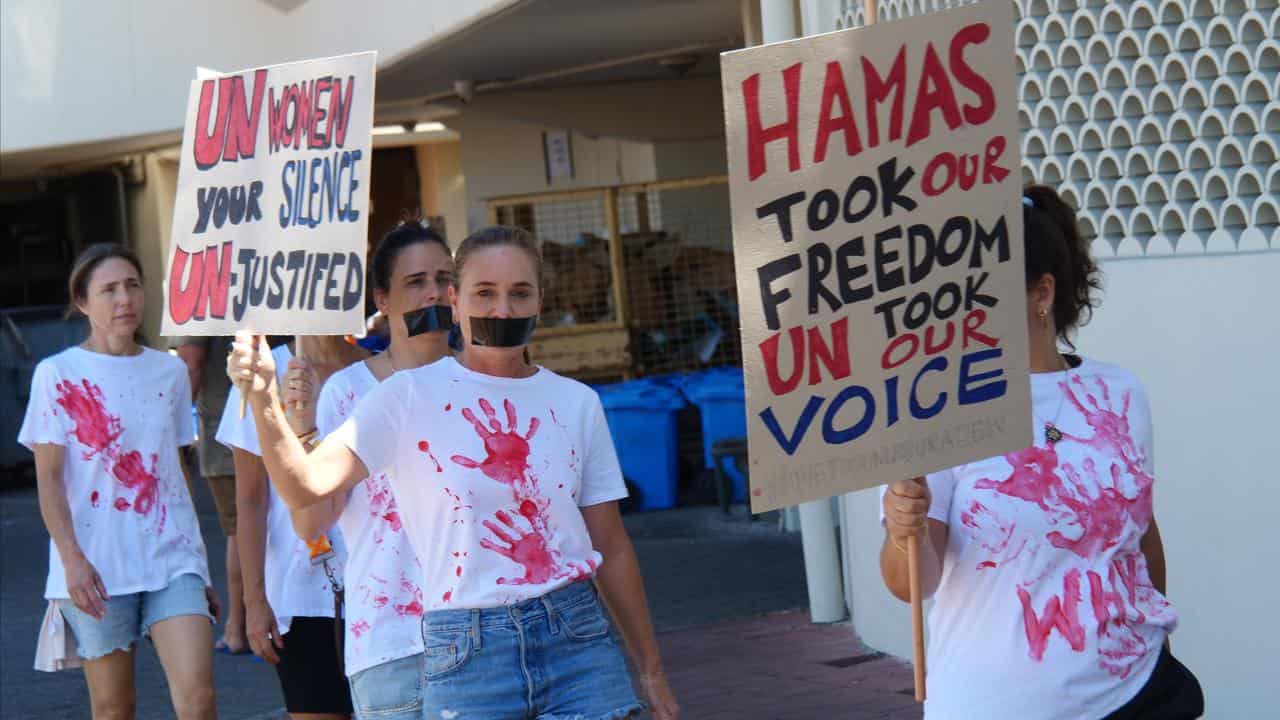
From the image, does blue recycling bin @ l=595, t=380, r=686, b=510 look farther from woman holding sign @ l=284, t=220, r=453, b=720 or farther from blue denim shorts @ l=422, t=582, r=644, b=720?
blue denim shorts @ l=422, t=582, r=644, b=720

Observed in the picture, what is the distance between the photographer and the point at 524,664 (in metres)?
3.47

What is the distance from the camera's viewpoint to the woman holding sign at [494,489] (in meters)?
3.47

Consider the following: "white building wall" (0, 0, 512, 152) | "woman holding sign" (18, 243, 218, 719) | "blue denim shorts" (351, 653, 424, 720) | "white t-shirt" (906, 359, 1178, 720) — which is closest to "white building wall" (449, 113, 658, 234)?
"white building wall" (0, 0, 512, 152)

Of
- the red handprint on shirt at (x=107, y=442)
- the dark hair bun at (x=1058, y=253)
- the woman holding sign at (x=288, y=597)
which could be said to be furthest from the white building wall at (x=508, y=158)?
the dark hair bun at (x=1058, y=253)

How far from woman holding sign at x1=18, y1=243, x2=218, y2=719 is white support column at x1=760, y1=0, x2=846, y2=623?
3.24 metres

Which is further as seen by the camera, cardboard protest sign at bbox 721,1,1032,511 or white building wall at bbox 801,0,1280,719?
white building wall at bbox 801,0,1280,719

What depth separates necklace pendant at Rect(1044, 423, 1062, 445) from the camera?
3.19 meters

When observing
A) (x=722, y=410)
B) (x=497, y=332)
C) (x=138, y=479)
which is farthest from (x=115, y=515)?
(x=722, y=410)

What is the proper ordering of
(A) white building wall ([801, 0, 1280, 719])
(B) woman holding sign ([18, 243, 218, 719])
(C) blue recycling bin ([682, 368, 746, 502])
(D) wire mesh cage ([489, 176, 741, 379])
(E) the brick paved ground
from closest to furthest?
(A) white building wall ([801, 0, 1280, 719]) < (B) woman holding sign ([18, 243, 218, 719]) < (E) the brick paved ground < (C) blue recycling bin ([682, 368, 746, 502]) < (D) wire mesh cage ([489, 176, 741, 379])

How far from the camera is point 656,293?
13375mm

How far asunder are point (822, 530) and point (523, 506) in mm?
4610

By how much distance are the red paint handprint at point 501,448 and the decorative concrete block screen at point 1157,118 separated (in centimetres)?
250

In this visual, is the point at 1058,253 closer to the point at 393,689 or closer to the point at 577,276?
the point at 393,689

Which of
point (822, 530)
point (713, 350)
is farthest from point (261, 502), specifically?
point (713, 350)
